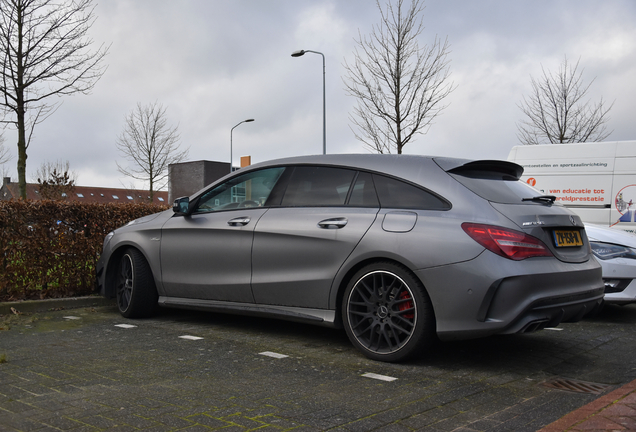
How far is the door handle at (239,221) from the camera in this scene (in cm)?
542

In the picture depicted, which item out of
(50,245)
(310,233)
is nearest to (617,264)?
(310,233)

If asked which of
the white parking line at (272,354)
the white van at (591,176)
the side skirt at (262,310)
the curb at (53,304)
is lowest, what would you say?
the white parking line at (272,354)

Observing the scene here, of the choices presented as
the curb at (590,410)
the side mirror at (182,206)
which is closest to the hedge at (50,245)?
the side mirror at (182,206)

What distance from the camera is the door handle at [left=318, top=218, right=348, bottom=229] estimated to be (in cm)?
476

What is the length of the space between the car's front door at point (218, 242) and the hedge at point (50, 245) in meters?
2.03

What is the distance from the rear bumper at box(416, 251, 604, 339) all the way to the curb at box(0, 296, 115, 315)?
4631 mm

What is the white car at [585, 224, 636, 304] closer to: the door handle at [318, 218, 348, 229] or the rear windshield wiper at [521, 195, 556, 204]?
the rear windshield wiper at [521, 195, 556, 204]

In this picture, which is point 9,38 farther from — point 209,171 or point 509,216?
point 209,171

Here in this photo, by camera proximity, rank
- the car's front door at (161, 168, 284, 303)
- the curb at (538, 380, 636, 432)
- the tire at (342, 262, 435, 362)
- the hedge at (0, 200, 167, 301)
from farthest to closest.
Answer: the hedge at (0, 200, 167, 301), the car's front door at (161, 168, 284, 303), the tire at (342, 262, 435, 362), the curb at (538, 380, 636, 432)

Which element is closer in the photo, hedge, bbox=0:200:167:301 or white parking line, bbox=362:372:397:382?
white parking line, bbox=362:372:397:382

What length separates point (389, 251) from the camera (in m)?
4.39

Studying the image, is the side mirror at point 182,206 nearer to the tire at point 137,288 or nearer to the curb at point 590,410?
the tire at point 137,288

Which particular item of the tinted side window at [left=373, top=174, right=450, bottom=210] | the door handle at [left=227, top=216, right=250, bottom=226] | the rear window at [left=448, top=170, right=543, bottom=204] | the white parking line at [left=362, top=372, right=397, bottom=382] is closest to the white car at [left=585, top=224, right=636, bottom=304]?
the rear window at [left=448, top=170, right=543, bottom=204]

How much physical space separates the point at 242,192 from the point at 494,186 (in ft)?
7.72
